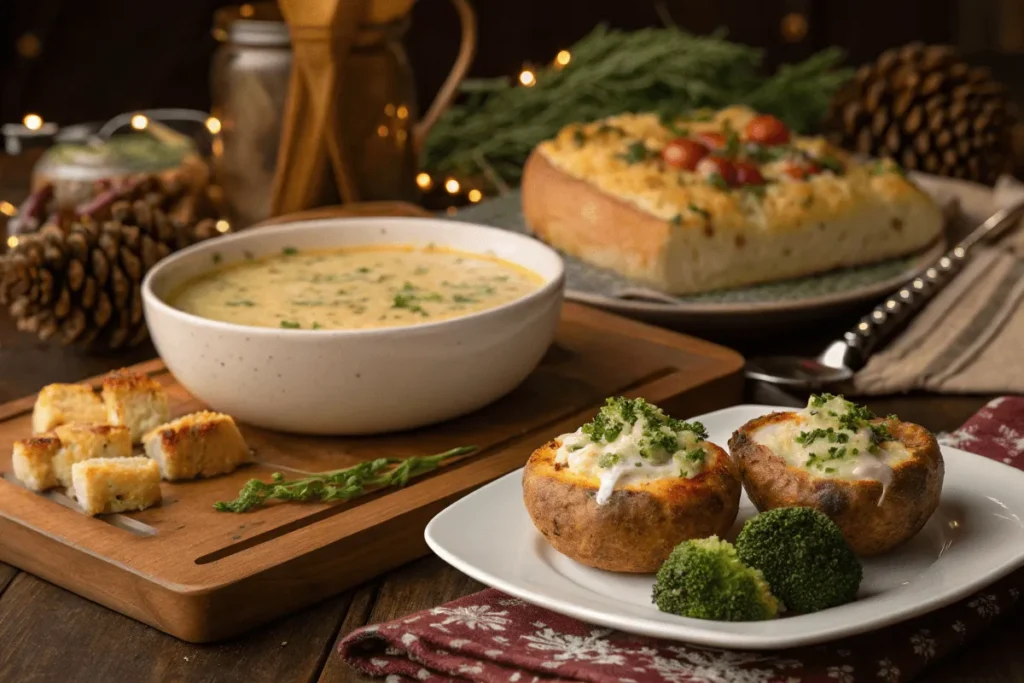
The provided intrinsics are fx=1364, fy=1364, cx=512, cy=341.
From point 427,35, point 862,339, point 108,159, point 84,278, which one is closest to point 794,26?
point 427,35

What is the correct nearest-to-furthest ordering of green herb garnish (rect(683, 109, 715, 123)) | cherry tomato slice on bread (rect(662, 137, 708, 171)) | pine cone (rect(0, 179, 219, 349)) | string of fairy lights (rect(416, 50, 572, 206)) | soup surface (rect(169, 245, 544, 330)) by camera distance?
soup surface (rect(169, 245, 544, 330)), pine cone (rect(0, 179, 219, 349)), cherry tomato slice on bread (rect(662, 137, 708, 171)), green herb garnish (rect(683, 109, 715, 123)), string of fairy lights (rect(416, 50, 572, 206))

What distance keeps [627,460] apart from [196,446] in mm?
729

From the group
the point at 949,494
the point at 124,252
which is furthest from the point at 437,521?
the point at 124,252

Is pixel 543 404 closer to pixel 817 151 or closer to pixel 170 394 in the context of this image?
pixel 170 394

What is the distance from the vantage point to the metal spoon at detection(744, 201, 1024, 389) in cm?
262

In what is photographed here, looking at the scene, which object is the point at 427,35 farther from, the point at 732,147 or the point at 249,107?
the point at 732,147

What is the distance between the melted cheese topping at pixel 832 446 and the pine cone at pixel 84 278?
1576mm

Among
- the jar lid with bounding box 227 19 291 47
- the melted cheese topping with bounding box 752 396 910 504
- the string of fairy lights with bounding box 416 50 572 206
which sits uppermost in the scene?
Answer: the jar lid with bounding box 227 19 291 47

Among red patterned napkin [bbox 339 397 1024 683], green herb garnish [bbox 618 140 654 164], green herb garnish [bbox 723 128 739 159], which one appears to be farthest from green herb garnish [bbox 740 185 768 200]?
red patterned napkin [bbox 339 397 1024 683]

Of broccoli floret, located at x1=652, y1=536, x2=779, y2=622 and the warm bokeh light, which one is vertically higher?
broccoli floret, located at x1=652, y1=536, x2=779, y2=622

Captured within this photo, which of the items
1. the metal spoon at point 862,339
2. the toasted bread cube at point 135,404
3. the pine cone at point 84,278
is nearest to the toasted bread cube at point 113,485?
the toasted bread cube at point 135,404

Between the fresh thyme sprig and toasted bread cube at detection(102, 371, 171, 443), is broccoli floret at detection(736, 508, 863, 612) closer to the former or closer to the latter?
the fresh thyme sprig

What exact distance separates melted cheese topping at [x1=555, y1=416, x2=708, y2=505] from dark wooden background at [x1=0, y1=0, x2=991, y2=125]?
14.7 ft

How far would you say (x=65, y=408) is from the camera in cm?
222
